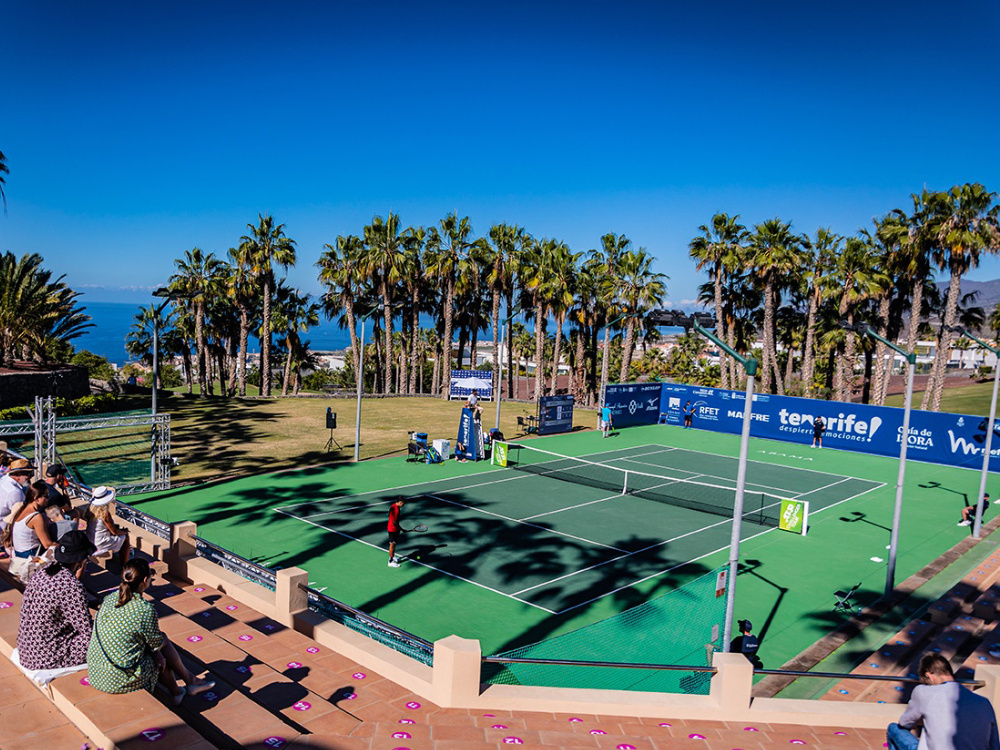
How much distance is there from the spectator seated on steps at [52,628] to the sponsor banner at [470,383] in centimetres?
4581

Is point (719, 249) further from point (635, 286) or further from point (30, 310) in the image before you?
point (30, 310)

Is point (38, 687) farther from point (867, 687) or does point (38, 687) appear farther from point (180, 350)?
point (180, 350)

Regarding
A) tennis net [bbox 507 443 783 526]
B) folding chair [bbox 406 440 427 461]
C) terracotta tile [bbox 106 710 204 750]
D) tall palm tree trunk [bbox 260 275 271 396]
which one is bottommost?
tennis net [bbox 507 443 783 526]

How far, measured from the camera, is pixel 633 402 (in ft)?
146

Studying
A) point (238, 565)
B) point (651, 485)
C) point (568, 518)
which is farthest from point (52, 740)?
point (651, 485)

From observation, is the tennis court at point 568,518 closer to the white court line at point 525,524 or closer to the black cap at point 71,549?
the white court line at point 525,524

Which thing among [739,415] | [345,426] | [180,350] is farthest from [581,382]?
[180,350]

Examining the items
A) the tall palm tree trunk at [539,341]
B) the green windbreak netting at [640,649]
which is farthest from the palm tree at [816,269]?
the green windbreak netting at [640,649]

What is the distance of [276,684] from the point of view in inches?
345

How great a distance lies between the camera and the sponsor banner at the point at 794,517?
2180 centimetres

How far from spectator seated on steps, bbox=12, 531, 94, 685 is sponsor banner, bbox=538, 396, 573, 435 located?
103 feet

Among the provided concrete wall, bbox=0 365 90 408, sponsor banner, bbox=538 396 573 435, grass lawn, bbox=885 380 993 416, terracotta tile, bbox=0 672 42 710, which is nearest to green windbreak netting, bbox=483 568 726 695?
terracotta tile, bbox=0 672 42 710

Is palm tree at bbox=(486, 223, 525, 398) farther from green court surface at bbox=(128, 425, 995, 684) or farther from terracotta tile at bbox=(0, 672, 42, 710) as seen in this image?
terracotta tile at bbox=(0, 672, 42, 710)

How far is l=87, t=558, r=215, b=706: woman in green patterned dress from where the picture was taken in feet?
23.0
